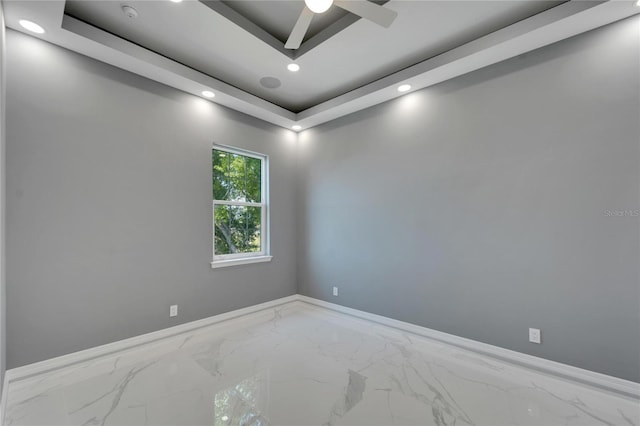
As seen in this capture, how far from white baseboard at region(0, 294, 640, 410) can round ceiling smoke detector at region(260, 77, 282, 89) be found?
2.84m

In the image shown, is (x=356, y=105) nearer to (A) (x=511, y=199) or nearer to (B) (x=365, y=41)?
(B) (x=365, y=41)

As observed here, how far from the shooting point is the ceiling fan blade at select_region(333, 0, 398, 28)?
1.69m

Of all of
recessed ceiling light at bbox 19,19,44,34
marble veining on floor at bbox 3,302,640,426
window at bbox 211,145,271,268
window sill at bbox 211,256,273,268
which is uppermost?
recessed ceiling light at bbox 19,19,44,34

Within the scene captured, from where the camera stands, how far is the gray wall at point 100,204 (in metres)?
2.21

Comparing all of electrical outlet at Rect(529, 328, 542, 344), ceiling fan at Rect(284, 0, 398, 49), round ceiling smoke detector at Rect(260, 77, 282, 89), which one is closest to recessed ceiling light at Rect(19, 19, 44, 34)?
round ceiling smoke detector at Rect(260, 77, 282, 89)

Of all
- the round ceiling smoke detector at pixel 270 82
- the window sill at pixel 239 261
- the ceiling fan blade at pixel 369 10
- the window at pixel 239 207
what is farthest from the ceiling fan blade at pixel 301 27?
the window sill at pixel 239 261

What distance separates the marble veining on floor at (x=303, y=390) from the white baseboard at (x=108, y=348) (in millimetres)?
67

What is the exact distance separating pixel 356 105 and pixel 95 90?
2685 mm

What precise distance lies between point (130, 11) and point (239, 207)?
2241 millimetres

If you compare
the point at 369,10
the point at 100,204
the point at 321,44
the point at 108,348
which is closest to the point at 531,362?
the point at 369,10

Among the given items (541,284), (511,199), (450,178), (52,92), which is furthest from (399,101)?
(52,92)

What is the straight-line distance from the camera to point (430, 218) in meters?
3.02

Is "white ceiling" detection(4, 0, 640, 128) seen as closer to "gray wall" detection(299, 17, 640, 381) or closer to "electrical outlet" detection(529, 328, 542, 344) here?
"gray wall" detection(299, 17, 640, 381)

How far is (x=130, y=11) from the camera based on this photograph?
2.20m
